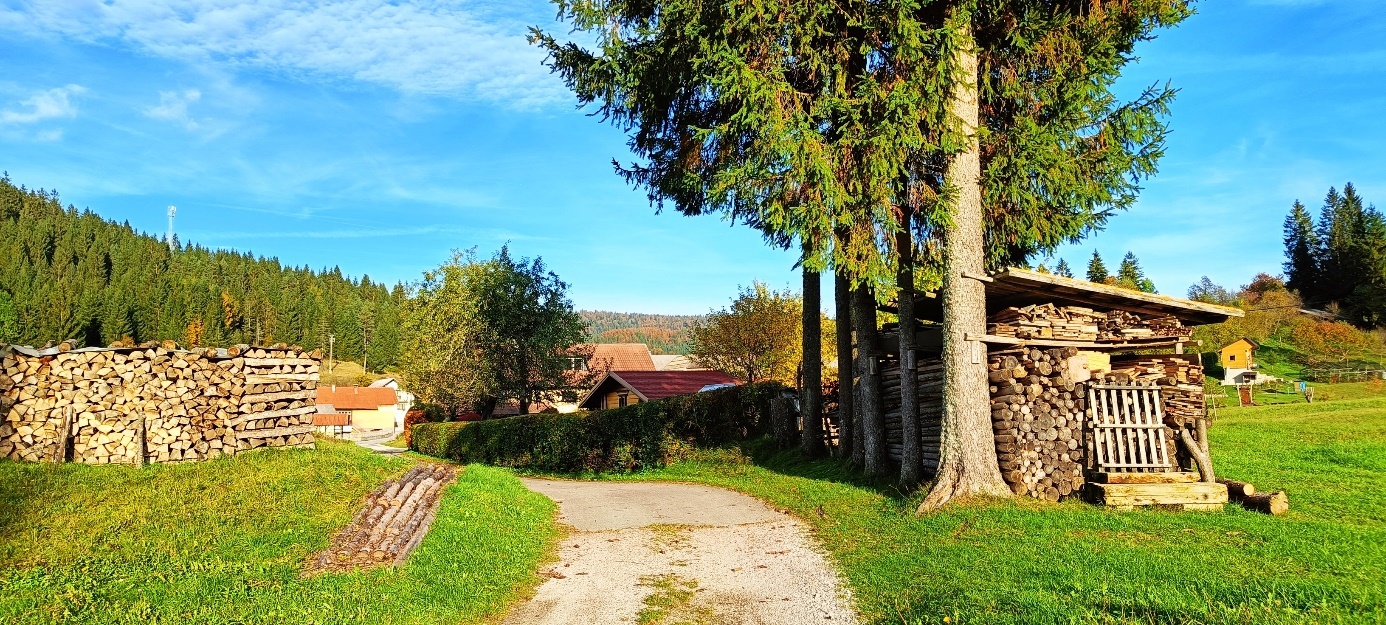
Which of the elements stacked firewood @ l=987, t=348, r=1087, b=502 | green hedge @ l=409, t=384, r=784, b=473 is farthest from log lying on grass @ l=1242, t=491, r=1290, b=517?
green hedge @ l=409, t=384, r=784, b=473

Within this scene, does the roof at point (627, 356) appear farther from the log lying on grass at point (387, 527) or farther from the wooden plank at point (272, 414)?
the log lying on grass at point (387, 527)

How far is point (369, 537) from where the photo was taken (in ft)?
28.6

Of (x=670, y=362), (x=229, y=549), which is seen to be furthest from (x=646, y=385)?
(x=670, y=362)

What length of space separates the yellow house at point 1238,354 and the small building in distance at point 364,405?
2876 inches

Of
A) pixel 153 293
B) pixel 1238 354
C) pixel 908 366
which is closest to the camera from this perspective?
pixel 908 366

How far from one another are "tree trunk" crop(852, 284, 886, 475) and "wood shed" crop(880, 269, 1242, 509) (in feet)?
9.75

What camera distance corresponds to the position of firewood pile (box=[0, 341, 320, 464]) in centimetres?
1078

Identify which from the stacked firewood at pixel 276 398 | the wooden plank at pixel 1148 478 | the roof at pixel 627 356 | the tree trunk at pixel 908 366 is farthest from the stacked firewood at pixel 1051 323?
the roof at pixel 627 356

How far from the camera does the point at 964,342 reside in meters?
11.1

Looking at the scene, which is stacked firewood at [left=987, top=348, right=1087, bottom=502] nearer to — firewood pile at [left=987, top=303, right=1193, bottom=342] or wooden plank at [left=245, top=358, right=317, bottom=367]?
firewood pile at [left=987, top=303, right=1193, bottom=342]

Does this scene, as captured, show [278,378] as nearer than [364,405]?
Yes

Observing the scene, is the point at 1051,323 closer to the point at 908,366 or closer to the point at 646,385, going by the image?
the point at 908,366

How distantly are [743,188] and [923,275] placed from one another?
3156mm

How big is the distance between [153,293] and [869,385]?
13236cm
